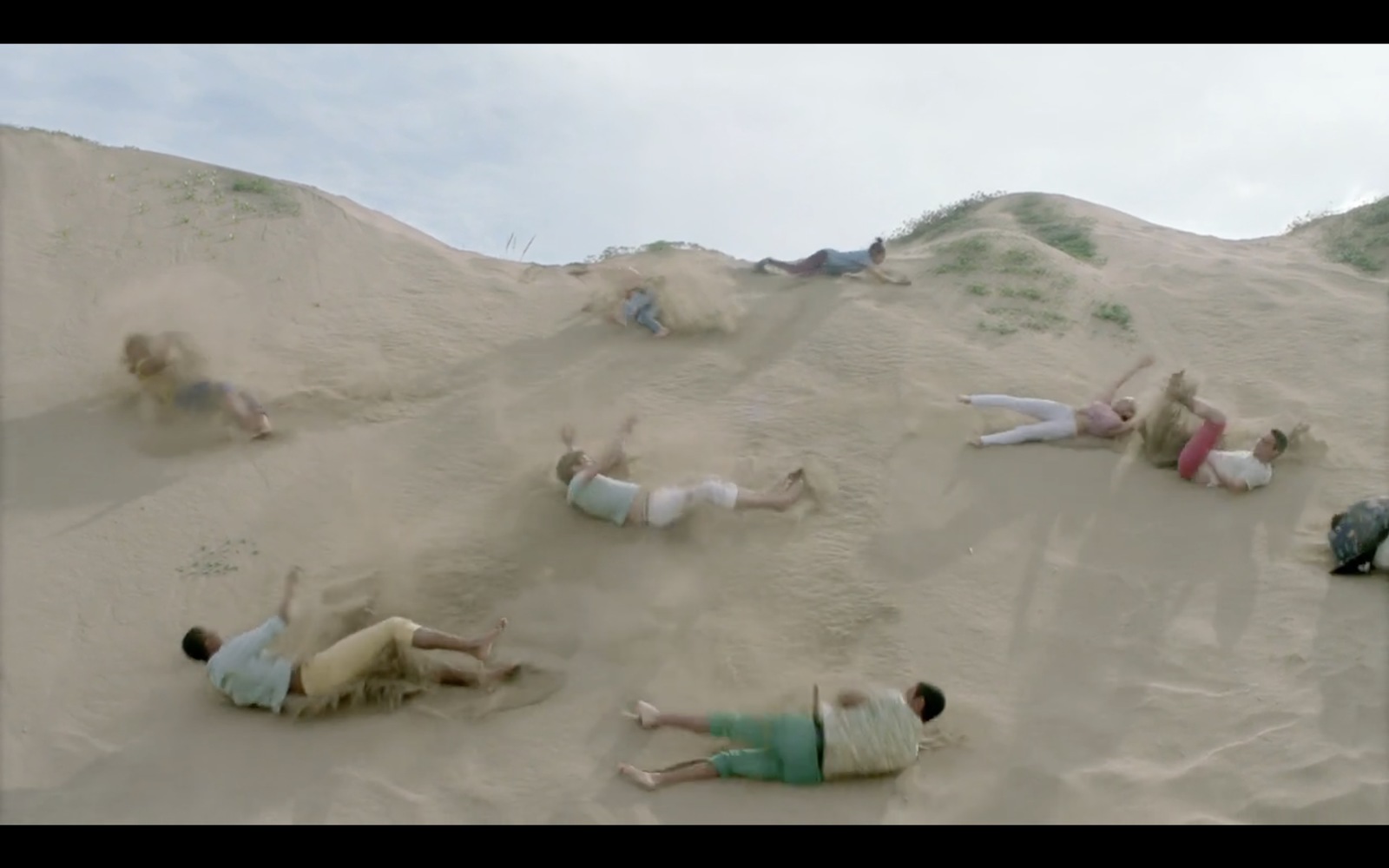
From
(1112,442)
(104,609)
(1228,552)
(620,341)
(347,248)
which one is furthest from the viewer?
(347,248)

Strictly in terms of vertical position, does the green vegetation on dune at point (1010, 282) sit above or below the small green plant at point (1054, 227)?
below

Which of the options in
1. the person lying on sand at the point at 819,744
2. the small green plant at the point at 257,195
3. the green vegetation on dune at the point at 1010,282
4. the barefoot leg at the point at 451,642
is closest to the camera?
the person lying on sand at the point at 819,744

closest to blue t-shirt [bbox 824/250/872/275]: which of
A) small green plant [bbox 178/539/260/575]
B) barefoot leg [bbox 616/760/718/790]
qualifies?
small green plant [bbox 178/539/260/575]

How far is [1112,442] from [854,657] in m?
3.24

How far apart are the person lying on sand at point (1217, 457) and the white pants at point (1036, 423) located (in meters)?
0.74

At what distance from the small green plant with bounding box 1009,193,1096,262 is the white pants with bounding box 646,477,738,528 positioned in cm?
739

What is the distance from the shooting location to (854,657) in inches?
212

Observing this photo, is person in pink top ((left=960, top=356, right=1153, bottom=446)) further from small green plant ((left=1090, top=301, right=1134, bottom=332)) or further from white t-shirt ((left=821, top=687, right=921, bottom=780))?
white t-shirt ((left=821, top=687, right=921, bottom=780))

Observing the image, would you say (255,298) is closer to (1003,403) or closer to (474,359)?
(474,359)

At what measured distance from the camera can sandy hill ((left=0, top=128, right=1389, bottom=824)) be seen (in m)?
4.59

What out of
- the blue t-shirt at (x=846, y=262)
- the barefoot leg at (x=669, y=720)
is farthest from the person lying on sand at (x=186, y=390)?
the blue t-shirt at (x=846, y=262)

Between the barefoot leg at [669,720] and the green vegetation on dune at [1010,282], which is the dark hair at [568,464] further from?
the green vegetation on dune at [1010,282]

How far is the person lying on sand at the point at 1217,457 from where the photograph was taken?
272 inches
